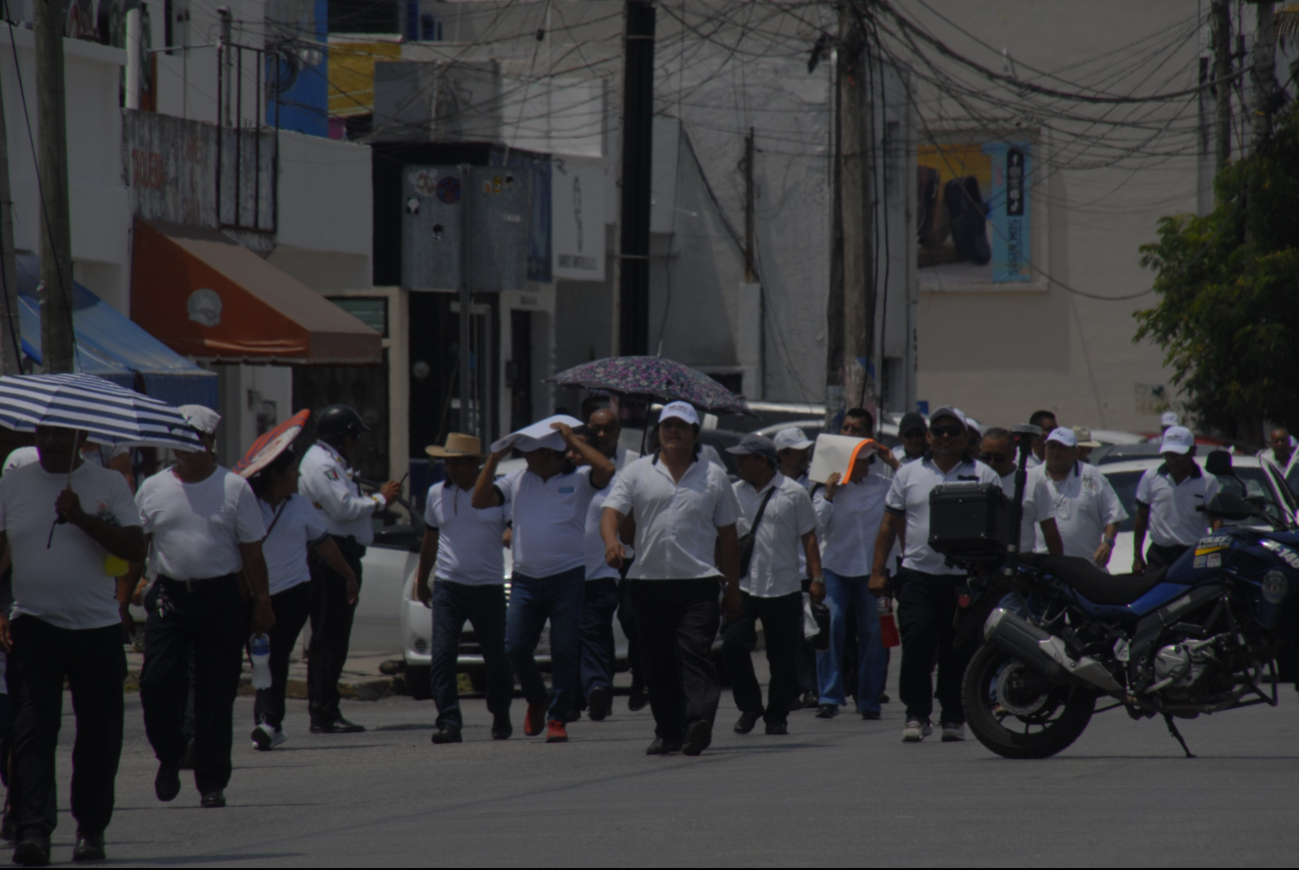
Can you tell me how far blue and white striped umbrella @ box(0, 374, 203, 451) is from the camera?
707 centimetres

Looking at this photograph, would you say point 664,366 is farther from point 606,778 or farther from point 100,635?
point 100,635

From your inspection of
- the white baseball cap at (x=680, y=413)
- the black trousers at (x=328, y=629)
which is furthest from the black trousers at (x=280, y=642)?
the white baseball cap at (x=680, y=413)

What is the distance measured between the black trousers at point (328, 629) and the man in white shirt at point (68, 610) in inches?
176

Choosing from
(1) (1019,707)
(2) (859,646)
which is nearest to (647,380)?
(2) (859,646)

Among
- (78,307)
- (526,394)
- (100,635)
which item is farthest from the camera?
(526,394)

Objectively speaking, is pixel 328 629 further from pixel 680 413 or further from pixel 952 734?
pixel 952 734

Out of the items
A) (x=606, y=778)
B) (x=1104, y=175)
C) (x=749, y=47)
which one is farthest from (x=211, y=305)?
(x=1104, y=175)

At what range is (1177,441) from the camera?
49.2 feet

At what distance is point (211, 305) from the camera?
60.8 ft

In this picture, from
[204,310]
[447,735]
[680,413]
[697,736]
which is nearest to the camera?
[697,736]

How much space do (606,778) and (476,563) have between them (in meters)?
2.54

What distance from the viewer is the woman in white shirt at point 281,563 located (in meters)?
10.7

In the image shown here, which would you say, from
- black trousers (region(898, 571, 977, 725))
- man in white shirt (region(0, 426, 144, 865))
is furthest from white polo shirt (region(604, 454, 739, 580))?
man in white shirt (region(0, 426, 144, 865))

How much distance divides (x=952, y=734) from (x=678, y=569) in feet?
6.46
